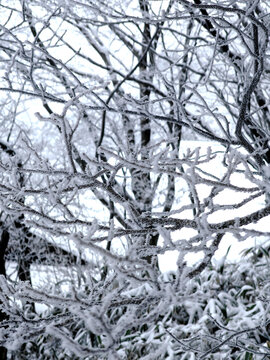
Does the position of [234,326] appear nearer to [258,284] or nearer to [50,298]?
[258,284]

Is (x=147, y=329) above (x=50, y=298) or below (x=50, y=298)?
above

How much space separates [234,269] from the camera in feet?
16.2

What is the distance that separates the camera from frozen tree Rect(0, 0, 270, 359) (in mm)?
1214

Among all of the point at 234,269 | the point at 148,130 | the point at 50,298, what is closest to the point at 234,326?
the point at 234,269

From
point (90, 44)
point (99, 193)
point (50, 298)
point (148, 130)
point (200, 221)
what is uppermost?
point (90, 44)

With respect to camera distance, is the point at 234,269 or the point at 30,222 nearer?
the point at 30,222

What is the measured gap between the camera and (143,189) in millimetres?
8391

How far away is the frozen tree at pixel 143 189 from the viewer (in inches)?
47.8

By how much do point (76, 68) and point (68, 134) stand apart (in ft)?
20.1

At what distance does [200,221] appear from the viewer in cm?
130

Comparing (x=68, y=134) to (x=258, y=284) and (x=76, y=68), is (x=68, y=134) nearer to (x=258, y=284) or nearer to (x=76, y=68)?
(x=258, y=284)

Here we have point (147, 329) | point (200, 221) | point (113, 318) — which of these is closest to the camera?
point (200, 221)

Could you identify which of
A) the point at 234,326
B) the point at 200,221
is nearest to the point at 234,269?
the point at 234,326

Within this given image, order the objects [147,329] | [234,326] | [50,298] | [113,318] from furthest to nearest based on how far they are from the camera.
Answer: [113,318]
[147,329]
[234,326]
[50,298]
